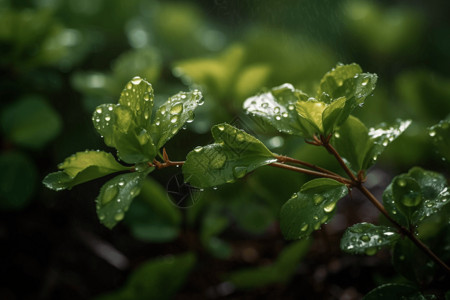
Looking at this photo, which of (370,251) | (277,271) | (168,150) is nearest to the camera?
(370,251)

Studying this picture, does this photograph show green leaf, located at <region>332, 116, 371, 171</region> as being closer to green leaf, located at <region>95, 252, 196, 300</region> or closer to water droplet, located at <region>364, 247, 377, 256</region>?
water droplet, located at <region>364, 247, 377, 256</region>

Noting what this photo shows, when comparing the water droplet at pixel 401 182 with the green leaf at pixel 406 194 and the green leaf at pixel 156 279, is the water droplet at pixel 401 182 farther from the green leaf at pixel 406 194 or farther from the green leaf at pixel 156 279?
the green leaf at pixel 156 279

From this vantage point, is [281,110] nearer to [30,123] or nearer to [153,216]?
[153,216]

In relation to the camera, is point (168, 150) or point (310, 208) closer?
point (310, 208)

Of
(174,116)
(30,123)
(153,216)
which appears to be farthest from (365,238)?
(30,123)

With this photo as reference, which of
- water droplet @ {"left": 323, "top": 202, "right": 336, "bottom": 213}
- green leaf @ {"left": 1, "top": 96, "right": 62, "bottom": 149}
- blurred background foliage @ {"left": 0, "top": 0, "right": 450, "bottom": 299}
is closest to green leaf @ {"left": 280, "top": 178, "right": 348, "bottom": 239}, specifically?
water droplet @ {"left": 323, "top": 202, "right": 336, "bottom": 213}

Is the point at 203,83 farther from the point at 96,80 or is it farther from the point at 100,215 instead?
the point at 100,215
